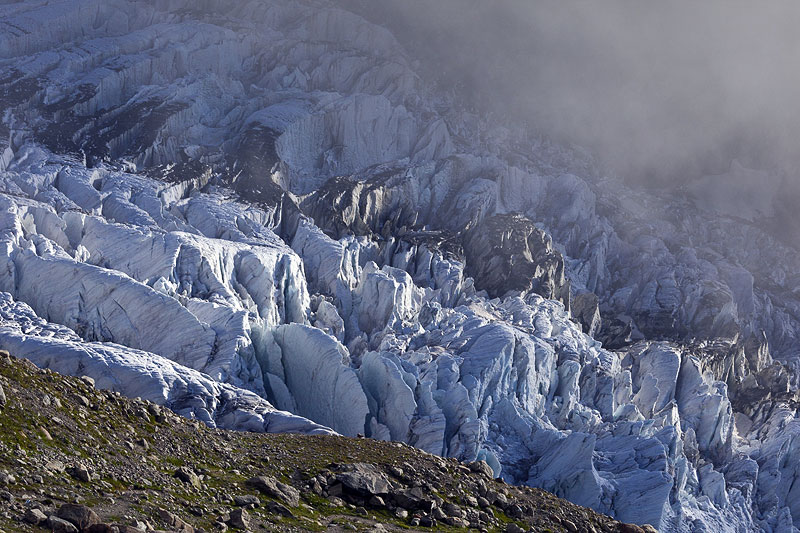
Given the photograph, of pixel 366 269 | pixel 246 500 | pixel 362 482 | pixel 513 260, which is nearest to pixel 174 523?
Result: pixel 246 500

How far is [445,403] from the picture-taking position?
77.2 m

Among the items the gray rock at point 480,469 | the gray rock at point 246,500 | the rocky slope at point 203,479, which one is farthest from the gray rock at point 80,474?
the gray rock at point 480,469

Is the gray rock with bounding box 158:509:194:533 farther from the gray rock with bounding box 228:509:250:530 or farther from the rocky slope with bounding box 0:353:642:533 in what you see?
the gray rock with bounding box 228:509:250:530

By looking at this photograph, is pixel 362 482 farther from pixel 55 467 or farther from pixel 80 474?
pixel 55 467

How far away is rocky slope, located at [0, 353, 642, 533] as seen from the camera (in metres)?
30.3

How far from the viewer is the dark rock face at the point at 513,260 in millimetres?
114875

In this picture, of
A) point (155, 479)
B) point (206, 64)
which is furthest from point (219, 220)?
point (155, 479)

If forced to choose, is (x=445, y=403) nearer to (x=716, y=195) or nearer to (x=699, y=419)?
(x=699, y=419)

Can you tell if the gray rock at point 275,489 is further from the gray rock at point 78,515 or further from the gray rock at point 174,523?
the gray rock at point 78,515

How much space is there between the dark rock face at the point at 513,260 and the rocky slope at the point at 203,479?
6211 cm

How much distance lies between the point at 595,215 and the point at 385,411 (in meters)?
81.0

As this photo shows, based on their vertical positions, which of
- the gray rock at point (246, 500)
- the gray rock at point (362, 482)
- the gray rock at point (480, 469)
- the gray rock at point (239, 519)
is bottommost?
the gray rock at point (480, 469)

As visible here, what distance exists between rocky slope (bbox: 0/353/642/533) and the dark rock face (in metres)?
62.1

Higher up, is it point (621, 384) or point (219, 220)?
point (219, 220)
